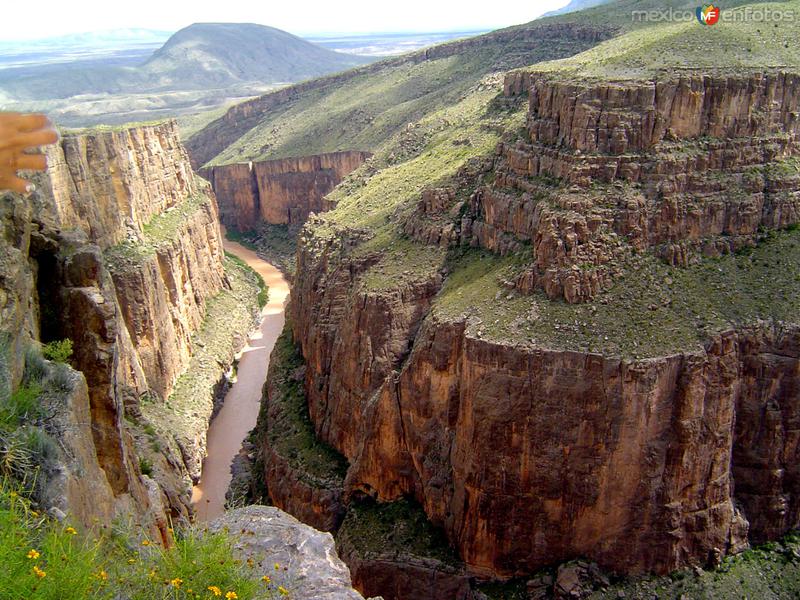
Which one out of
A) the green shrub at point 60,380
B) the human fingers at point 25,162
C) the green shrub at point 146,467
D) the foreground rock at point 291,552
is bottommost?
the green shrub at point 146,467

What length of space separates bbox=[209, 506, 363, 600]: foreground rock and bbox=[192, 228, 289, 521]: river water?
16.7 m

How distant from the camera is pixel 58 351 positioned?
17.0 meters

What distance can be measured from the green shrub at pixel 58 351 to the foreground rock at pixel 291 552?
480 cm

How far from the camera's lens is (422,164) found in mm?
55812

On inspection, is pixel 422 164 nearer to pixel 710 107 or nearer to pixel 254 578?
pixel 710 107

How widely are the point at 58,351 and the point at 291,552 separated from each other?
21.2ft

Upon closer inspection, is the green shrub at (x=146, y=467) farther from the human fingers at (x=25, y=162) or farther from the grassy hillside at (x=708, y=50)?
the grassy hillside at (x=708, y=50)

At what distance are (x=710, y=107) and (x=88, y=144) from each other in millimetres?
35327

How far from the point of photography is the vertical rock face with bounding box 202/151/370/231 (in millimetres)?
95812

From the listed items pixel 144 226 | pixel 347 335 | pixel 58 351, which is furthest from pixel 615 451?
pixel 144 226

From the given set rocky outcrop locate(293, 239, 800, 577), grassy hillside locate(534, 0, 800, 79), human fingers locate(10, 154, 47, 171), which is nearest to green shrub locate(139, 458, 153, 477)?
human fingers locate(10, 154, 47, 171)

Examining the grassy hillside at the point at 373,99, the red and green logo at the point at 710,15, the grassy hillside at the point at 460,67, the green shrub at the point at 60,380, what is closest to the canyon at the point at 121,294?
the green shrub at the point at 60,380

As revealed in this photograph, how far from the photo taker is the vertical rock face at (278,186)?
95.8 meters

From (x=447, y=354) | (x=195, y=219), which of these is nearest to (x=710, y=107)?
Result: (x=447, y=354)
